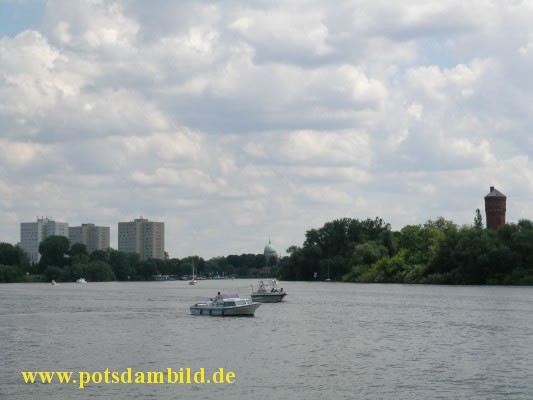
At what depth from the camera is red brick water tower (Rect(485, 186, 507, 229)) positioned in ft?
624

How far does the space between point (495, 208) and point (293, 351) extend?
14218cm

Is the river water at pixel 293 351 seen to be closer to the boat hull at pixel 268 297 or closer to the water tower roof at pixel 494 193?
the boat hull at pixel 268 297

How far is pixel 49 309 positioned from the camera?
10612cm

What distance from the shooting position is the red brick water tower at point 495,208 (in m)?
190

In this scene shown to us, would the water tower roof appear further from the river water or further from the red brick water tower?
the river water

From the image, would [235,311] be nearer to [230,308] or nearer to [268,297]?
[230,308]

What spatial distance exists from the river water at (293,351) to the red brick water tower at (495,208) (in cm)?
9389

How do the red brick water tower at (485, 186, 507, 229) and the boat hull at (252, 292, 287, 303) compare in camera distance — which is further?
the red brick water tower at (485, 186, 507, 229)

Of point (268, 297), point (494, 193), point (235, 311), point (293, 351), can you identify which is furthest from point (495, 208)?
point (293, 351)

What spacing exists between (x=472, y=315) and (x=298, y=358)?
36114 mm

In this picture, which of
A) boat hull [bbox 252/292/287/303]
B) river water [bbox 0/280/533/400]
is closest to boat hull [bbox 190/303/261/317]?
river water [bbox 0/280/533/400]

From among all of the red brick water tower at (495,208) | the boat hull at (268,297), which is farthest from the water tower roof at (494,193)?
the boat hull at (268,297)

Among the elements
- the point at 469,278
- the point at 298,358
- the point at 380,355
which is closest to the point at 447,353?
the point at 380,355

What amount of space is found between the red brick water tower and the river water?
308 ft
